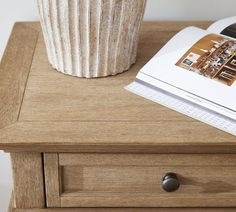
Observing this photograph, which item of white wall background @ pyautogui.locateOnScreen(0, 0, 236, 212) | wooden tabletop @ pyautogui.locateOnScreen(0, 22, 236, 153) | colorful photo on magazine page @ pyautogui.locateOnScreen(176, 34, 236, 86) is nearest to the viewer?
wooden tabletop @ pyautogui.locateOnScreen(0, 22, 236, 153)

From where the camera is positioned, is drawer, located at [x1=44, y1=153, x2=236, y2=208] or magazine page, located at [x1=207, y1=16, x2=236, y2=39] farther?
magazine page, located at [x1=207, y1=16, x2=236, y2=39]

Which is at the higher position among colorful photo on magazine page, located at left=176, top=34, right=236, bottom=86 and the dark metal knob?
colorful photo on magazine page, located at left=176, top=34, right=236, bottom=86

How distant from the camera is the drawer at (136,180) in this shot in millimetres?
839

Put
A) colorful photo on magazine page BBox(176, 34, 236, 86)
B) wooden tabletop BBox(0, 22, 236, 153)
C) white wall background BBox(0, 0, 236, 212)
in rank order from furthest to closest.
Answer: white wall background BBox(0, 0, 236, 212)
colorful photo on magazine page BBox(176, 34, 236, 86)
wooden tabletop BBox(0, 22, 236, 153)

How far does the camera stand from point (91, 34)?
0.88 meters

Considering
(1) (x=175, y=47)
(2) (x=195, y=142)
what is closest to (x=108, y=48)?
(1) (x=175, y=47)

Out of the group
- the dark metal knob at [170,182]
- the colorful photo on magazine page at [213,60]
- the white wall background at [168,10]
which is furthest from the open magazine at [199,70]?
the white wall background at [168,10]

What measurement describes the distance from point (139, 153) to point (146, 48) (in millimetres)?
281

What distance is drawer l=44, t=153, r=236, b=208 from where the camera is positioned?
839 millimetres

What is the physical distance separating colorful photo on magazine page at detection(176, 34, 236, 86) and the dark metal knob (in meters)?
0.18

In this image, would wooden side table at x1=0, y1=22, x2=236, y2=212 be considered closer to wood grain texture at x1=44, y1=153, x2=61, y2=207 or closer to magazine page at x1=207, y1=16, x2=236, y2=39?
wood grain texture at x1=44, y1=153, x2=61, y2=207

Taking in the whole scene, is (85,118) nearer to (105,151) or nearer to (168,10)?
(105,151)

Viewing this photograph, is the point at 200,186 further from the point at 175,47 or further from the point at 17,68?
the point at 17,68

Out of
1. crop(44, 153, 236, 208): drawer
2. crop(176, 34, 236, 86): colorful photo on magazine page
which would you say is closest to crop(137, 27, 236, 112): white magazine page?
crop(176, 34, 236, 86): colorful photo on magazine page
